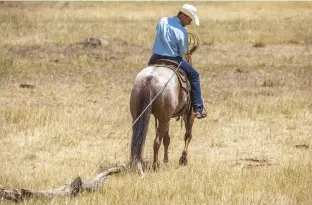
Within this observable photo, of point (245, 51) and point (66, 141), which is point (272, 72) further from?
point (66, 141)

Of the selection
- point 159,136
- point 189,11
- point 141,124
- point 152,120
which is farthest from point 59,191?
point 152,120

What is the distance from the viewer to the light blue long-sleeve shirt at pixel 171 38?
955 centimetres

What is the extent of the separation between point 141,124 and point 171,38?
1382mm

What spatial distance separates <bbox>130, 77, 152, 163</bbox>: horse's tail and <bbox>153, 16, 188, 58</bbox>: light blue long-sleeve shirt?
734mm

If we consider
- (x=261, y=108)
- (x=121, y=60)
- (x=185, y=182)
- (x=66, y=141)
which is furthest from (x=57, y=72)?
(x=185, y=182)

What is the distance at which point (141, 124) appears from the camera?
897 centimetres

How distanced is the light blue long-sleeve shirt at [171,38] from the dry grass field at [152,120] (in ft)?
5.30

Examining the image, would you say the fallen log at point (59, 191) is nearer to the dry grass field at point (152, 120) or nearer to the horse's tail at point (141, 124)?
the dry grass field at point (152, 120)

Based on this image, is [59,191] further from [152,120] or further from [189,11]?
[152,120]

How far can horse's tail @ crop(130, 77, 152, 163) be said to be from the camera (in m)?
8.91

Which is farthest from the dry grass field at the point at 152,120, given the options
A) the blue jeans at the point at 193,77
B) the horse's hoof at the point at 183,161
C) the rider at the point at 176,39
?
the rider at the point at 176,39

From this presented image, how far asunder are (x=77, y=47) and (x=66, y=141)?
45.1 ft

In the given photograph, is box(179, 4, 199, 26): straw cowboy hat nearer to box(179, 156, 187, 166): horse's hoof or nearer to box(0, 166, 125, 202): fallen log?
box(179, 156, 187, 166): horse's hoof

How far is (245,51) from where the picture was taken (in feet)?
82.4
